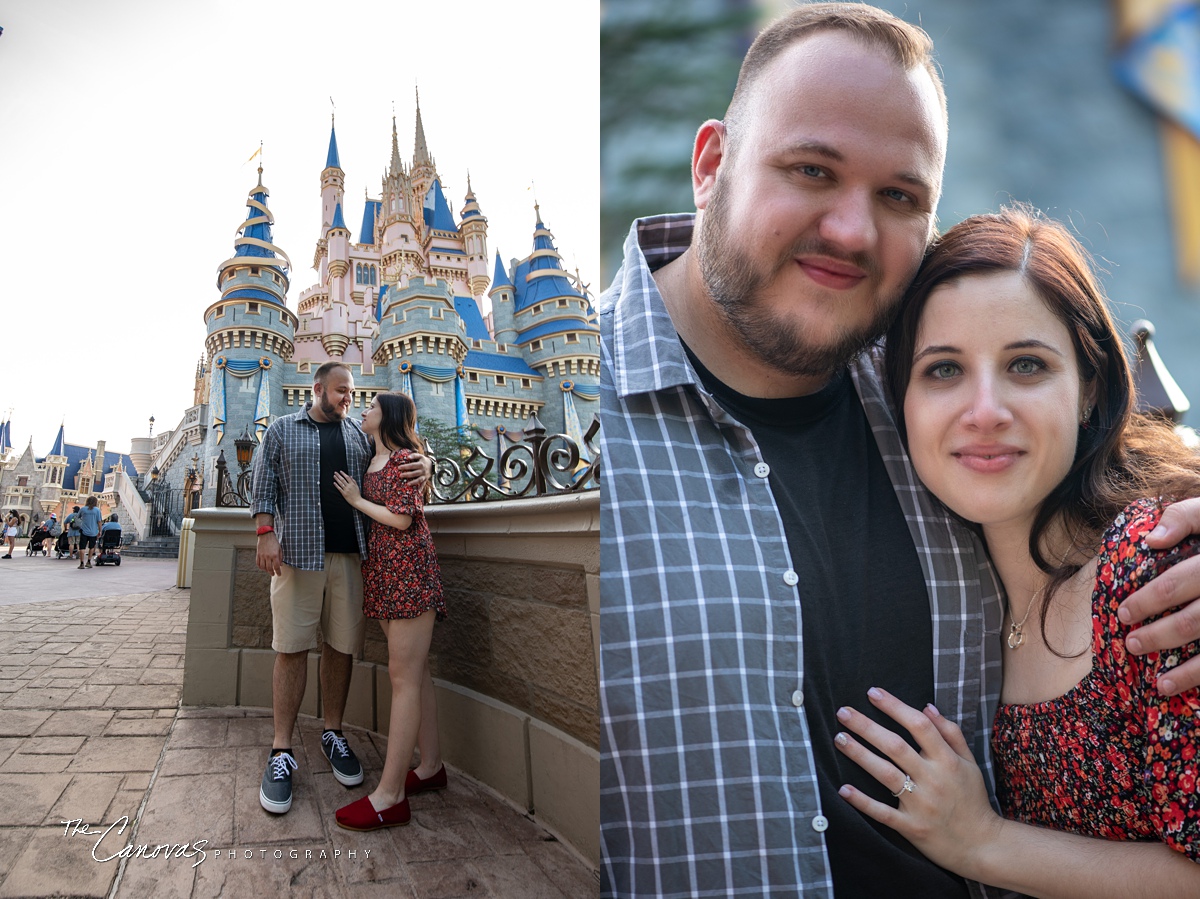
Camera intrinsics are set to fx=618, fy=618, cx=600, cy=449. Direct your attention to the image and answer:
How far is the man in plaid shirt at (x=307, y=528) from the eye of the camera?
1.00 meters

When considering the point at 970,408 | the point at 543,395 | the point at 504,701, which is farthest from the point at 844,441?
the point at 504,701

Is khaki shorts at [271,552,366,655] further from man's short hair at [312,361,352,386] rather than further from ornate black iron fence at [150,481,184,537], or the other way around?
ornate black iron fence at [150,481,184,537]

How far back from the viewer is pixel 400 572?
110 centimetres

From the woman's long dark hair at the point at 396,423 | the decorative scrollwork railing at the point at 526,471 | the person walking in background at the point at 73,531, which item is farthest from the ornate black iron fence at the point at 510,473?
the person walking in background at the point at 73,531

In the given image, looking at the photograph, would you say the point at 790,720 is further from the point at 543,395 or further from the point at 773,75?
the point at 543,395

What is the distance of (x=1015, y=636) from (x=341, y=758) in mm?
1008

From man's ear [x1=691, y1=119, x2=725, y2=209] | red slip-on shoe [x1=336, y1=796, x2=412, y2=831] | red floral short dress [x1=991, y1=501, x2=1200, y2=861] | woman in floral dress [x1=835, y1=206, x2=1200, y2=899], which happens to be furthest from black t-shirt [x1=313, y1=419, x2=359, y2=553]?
red floral short dress [x1=991, y1=501, x2=1200, y2=861]

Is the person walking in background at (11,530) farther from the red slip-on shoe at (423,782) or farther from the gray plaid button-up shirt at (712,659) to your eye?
the gray plaid button-up shirt at (712,659)

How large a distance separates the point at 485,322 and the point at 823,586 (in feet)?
3.18

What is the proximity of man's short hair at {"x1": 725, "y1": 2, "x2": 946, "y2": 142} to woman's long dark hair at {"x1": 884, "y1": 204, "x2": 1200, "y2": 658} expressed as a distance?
0.43 feet

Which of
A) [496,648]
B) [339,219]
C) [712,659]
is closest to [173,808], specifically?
[496,648]

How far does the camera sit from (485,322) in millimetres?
1305

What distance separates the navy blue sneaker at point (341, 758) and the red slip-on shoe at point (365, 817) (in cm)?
8

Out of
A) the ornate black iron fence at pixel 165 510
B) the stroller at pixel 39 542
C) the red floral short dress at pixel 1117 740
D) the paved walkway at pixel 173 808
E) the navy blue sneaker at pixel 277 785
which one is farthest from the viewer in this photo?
the ornate black iron fence at pixel 165 510
